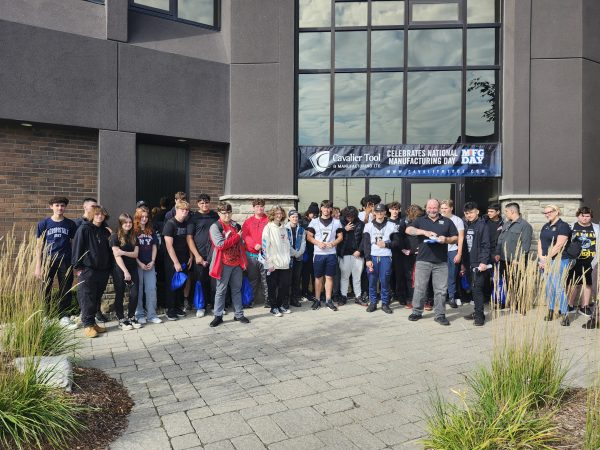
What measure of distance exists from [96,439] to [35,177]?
621 cm

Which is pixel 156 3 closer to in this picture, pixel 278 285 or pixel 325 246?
pixel 325 246

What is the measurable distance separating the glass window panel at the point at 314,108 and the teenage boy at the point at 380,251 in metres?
3.16

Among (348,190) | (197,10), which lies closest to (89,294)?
(348,190)

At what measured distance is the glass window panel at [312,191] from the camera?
10.6 m

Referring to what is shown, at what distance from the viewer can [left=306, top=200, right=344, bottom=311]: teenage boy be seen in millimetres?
8562

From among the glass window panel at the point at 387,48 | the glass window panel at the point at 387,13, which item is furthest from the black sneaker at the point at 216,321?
the glass window panel at the point at 387,13

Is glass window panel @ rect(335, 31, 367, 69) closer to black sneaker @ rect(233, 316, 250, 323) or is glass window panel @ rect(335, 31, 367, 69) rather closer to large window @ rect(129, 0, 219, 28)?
large window @ rect(129, 0, 219, 28)

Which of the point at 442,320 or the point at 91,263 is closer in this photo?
the point at 91,263

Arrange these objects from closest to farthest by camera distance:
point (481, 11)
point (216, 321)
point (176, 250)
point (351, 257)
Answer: point (216, 321)
point (176, 250)
point (351, 257)
point (481, 11)

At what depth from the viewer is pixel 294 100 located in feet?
33.7

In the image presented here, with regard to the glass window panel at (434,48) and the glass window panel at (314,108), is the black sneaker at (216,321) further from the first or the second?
the glass window panel at (434,48)

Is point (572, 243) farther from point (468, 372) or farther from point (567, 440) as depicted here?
point (567, 440)

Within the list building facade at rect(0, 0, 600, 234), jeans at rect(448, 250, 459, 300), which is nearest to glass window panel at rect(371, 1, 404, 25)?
building facade at rect(0, 0, 600, 234)

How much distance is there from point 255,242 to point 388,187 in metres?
4.01
